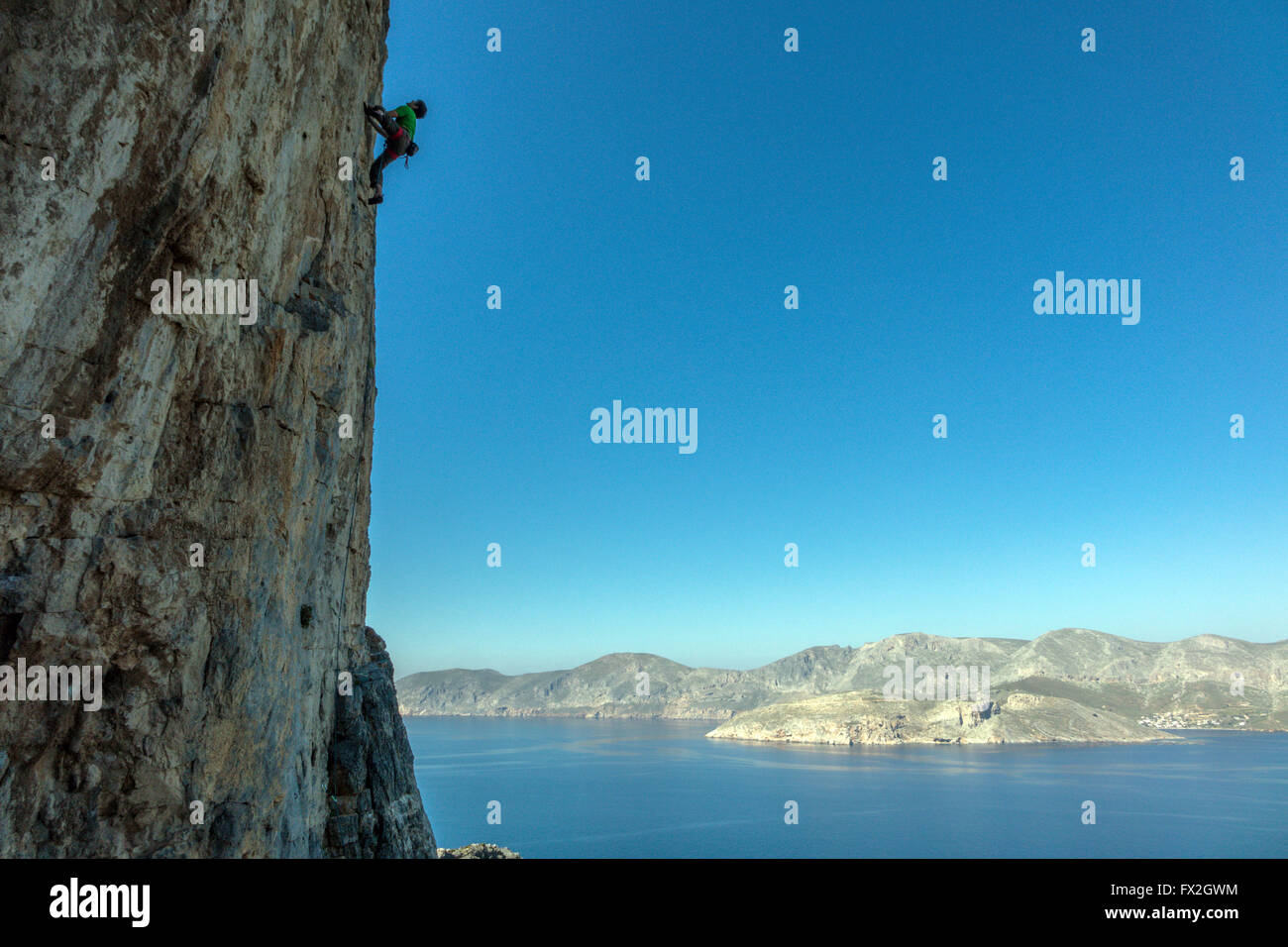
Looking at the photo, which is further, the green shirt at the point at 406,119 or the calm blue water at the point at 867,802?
the calm blue water at the point at 867,802

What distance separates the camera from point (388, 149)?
61.2 ft

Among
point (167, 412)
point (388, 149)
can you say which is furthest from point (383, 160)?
point (167, 412)

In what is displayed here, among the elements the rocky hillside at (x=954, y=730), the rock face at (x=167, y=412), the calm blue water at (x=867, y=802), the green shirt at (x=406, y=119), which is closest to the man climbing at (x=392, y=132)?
the green shirt at (x=406, y=119)

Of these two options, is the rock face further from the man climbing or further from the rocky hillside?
the rocky hillside

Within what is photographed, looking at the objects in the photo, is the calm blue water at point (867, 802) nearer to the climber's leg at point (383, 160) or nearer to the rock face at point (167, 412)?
the rock face at point (167, 412)

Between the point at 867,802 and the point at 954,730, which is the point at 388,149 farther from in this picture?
the point at 954,730

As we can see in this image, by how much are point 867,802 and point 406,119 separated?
102 meters

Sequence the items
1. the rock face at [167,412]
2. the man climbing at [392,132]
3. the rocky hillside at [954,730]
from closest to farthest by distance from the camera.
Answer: the rock face at [167,412] → the man climbing at [392,132] → the rocky hillside at [954,730]

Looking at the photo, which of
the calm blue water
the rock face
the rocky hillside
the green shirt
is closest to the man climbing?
the green shirt

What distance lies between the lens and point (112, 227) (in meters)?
9.27

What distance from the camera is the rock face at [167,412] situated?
344 inches

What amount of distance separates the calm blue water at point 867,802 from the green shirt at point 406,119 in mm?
61344
